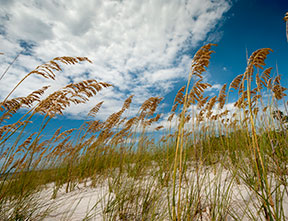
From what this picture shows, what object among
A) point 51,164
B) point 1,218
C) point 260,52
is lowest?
point 1,218

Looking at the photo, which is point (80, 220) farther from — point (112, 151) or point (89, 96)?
point (112, 151)

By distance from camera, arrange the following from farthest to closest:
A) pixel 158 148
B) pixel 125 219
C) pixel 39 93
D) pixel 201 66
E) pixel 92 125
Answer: pixel 158 148 → pixel 92 125 → pixel 39 93 → pixel 125 219 → pixel 201 66

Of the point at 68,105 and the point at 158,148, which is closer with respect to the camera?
the point at 68,105

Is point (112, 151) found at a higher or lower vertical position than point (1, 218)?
higher

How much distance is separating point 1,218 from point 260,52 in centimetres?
370

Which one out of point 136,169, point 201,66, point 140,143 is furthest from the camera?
point 140,143

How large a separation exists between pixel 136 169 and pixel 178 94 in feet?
5.83

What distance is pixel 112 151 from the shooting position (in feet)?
13.8

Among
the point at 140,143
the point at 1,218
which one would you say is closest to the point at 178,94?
the point at 140,143

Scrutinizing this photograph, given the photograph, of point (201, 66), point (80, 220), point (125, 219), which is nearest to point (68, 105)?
point (80, 220)

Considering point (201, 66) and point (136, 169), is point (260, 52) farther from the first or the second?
point (136, 169)

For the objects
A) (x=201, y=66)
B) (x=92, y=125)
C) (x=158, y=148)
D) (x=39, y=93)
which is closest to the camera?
(x=201, y=66)

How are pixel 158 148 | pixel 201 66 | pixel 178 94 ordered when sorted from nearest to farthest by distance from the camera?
pixel 201 66, pixel 178 94, pixel 158 148

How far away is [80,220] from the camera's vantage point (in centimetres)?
198
